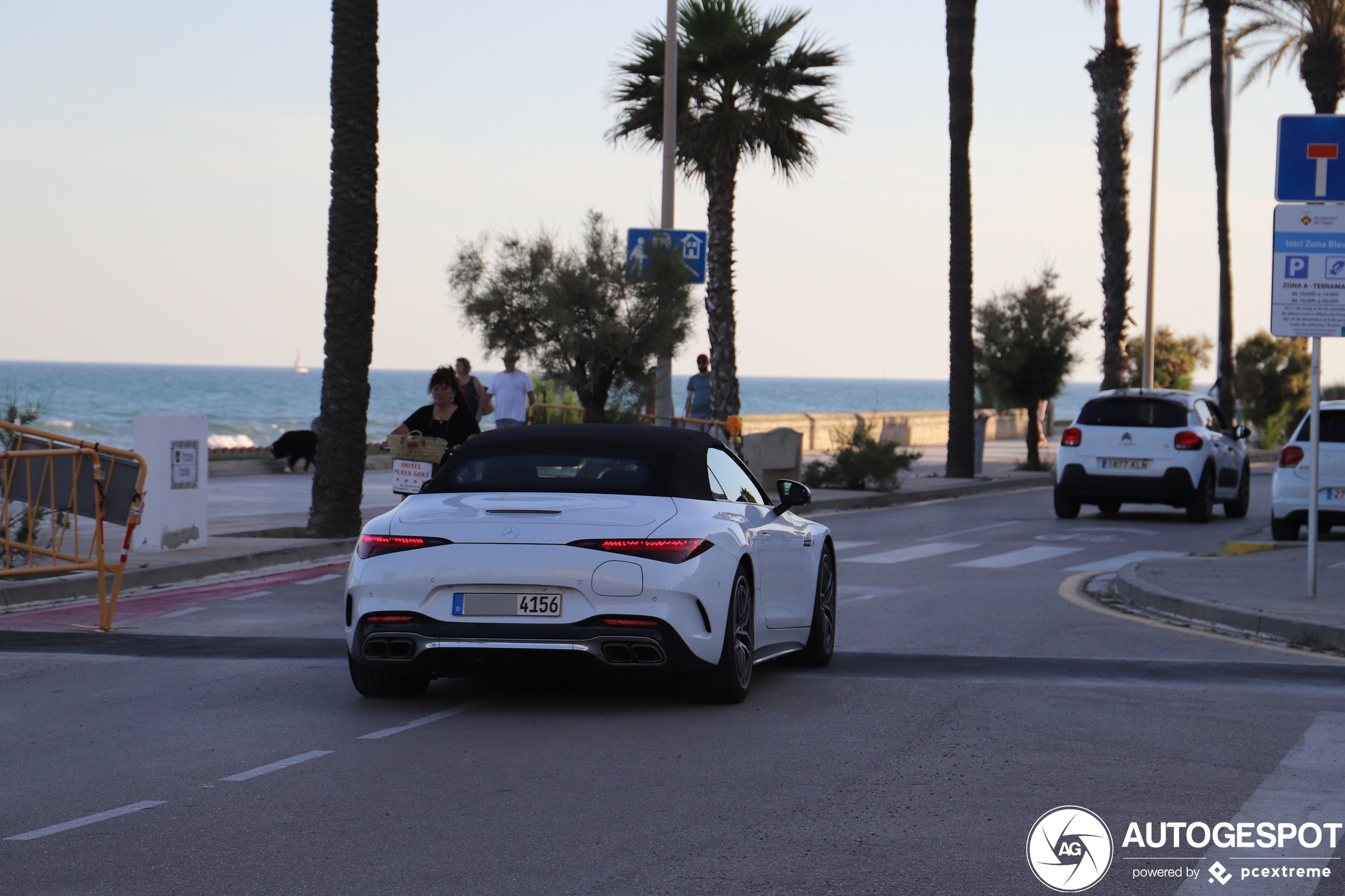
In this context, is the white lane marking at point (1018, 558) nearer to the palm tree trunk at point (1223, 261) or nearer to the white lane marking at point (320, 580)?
the white lane marking at point (320, 580)

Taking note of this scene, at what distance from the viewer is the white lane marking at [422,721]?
7402mm

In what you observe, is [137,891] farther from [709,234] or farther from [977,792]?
[709,234]

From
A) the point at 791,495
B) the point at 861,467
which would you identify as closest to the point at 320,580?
the point at 791,495

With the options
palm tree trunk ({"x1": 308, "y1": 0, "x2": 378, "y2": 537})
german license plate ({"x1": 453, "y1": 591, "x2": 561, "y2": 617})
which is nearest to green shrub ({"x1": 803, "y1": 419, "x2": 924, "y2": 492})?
palm tree trunk ({"x1": 308, "y1": 0, "x2": 378, "y2": 537})

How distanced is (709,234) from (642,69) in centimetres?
329

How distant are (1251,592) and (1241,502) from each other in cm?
1125

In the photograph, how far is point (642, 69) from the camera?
29234mm

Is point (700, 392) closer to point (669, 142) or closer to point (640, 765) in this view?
point (669, 142)

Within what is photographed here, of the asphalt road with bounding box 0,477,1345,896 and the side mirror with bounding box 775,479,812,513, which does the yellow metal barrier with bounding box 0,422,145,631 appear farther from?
the side mirror with bounding box 775,479,812,513

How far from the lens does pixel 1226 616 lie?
1159 centimetres

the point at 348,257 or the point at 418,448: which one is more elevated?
the point at 348,257

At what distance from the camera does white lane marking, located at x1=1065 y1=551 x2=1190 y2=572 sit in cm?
1577

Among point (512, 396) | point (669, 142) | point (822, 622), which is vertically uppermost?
point (669, 142)

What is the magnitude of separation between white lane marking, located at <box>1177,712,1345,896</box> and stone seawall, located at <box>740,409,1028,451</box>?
25012 millimetres
